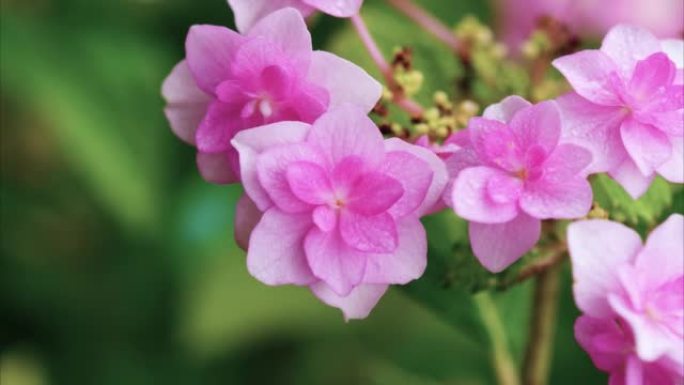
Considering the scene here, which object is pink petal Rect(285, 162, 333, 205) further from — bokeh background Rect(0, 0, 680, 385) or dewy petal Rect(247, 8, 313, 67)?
bokeh background Rect(0, 0, 680, 385)

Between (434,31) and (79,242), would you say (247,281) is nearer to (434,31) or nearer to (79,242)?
(79,242)

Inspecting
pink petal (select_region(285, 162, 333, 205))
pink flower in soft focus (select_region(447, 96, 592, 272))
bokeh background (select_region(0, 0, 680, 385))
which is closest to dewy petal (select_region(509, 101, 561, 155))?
pink flower in soft focus (select_region(447, 96, 592, 272))

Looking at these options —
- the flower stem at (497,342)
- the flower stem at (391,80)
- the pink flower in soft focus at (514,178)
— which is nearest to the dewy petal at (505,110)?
the pink flower in soft focus at (514,178)

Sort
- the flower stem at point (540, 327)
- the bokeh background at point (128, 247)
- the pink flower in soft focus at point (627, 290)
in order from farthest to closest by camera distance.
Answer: the bokeh background at point (128, 247)
the flower stem at point (540, 327)
the pink flower in soft focus at point (627, 290)

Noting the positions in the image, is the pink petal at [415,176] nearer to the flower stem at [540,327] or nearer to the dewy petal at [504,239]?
the dewy petal at [504,239]

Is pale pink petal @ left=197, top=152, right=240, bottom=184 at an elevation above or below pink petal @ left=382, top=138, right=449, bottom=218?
below

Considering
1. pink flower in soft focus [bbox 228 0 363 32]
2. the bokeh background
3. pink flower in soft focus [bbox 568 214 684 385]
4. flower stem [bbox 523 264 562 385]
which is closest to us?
pink flower in soft focus [bbox 568 214 684 385]

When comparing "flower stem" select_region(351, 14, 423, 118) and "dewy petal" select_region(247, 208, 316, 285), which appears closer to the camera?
"dewy petal" select_region(247, 208, 316, 285)
